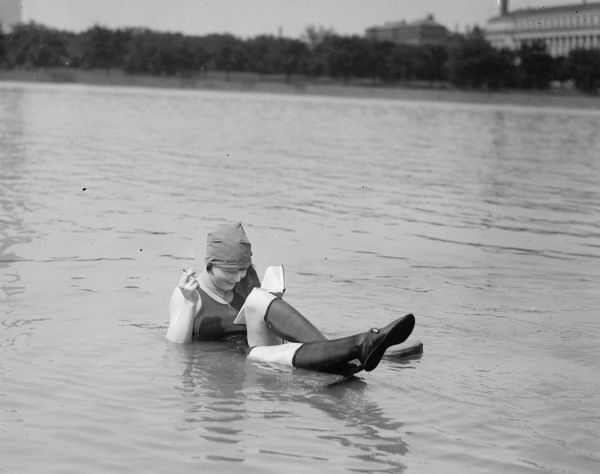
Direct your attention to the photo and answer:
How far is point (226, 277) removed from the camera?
9.42m

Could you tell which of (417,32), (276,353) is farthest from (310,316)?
(417,32)

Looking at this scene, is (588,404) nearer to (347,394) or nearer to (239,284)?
(347,394)

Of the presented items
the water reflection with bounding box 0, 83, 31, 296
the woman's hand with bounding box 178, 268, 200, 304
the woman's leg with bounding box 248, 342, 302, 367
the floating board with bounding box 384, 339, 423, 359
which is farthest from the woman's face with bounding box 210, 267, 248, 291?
the water reflection with bounding box 0, 83, 31, 296

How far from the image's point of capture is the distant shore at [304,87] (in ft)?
367

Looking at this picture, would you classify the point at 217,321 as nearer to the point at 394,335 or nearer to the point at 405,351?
the point at 405,351

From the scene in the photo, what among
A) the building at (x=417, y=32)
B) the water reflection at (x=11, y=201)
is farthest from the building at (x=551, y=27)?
the water reflection at (x=11, y=201)

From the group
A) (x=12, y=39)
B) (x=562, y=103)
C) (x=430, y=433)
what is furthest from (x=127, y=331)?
(x=12, y=39)

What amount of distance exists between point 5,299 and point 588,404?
594 cm

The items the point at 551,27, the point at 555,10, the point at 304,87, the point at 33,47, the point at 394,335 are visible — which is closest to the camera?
the point at 394,335

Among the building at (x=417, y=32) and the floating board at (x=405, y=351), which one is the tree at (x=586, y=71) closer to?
the building at (x=417, y=32)

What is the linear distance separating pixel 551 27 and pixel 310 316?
14570 cm

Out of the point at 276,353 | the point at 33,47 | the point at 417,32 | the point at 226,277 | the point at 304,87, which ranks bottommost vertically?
the point at 276,353

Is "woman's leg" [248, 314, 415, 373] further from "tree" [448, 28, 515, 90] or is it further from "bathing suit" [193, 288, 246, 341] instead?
"tree" [448, 28, 515, 90]

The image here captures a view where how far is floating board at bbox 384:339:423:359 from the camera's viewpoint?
9.77m
